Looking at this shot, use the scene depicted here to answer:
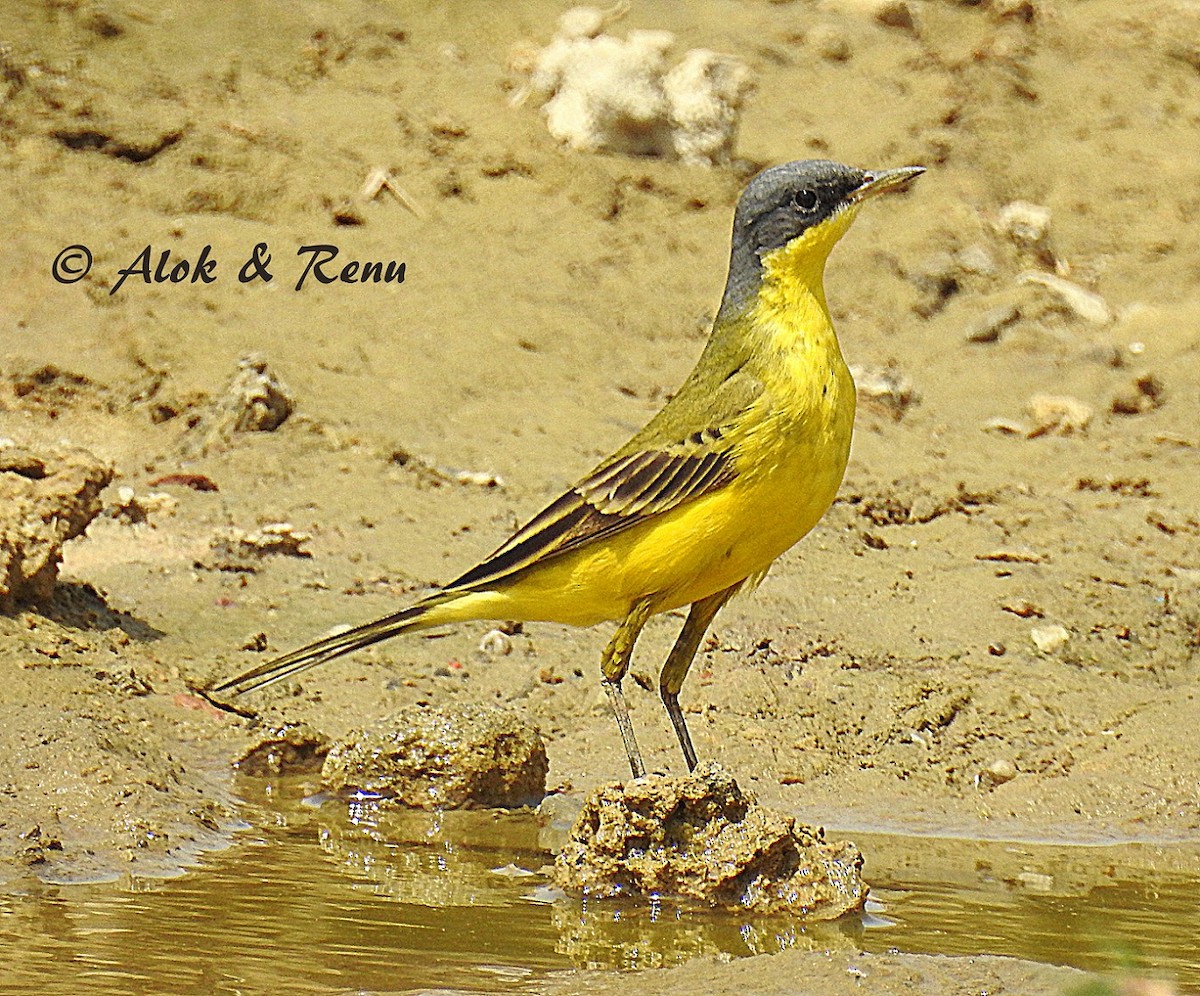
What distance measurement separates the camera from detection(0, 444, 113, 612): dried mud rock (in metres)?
6.46

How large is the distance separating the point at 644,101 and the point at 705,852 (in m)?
7.47

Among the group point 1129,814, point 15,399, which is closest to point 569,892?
point 1129,814

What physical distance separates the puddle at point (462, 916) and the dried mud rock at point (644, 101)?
6707 mm

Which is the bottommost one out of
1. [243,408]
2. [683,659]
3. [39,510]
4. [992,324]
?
[992,324]

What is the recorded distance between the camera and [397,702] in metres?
6.94

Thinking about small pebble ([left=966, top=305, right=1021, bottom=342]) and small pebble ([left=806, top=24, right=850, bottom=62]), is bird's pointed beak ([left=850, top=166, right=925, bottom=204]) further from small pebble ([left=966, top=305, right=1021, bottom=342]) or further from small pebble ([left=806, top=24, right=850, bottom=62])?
small pebble ([left=806, top=24, right=850, bottom=62])

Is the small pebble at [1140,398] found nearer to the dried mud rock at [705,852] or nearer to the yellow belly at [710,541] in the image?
the yellow belly at [710,541]

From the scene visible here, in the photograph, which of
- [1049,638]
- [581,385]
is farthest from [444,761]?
[581,385]

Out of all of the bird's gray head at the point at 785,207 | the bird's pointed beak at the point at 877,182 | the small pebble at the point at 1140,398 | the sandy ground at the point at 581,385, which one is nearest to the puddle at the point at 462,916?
the sandy ground at the point at 581,385

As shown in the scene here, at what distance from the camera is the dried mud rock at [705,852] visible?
4.94 metres

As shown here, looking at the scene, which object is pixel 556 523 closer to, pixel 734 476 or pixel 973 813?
pixel 734 476

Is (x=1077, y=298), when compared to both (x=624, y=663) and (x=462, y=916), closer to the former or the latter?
(x=624, y=663)

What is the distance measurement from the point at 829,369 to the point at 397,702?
234cm

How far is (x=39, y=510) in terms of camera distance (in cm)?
657
